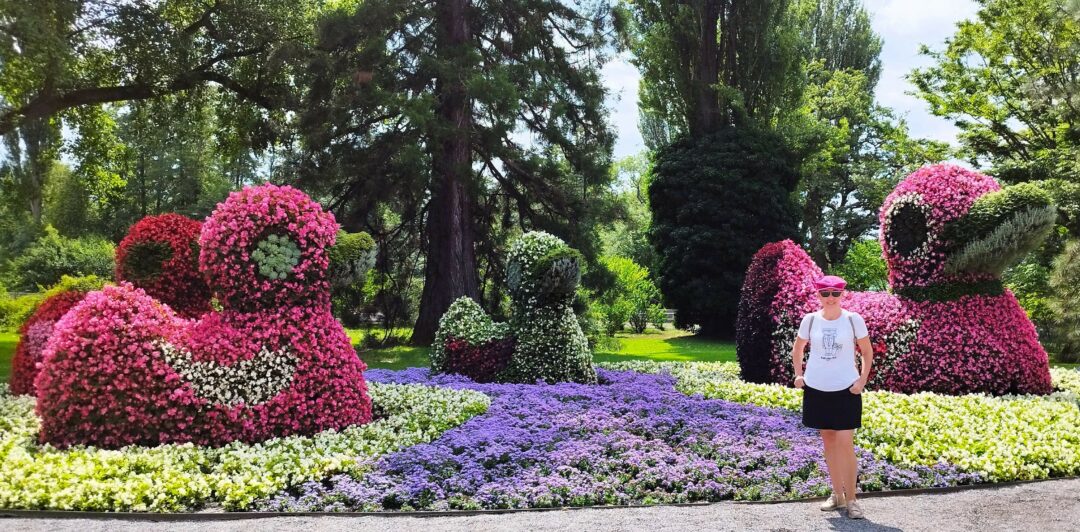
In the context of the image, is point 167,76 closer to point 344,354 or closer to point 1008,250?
point 344,354

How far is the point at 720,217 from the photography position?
23.9 meters

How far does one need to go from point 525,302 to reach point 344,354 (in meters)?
2.89

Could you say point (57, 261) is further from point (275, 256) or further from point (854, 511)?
point (854, 511)

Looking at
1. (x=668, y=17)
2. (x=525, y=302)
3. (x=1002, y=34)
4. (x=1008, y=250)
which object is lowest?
(x=525, y=302)

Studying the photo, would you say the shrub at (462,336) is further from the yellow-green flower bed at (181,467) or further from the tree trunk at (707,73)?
the tree trunk at (707,73)

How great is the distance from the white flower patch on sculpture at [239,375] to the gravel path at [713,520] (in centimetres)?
172

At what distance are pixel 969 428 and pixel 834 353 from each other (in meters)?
2.75

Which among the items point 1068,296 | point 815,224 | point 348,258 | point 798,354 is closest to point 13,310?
point 348,258

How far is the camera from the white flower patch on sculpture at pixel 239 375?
6180 millimetres

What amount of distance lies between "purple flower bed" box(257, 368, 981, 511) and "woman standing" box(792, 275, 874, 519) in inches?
14.1

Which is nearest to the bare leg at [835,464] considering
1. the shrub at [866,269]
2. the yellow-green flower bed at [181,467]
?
the yellow-green flower bed at [181,467]

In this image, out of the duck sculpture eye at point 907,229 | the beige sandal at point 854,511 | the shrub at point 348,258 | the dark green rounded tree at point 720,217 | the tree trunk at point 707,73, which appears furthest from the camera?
the tree trunk at point 707,73

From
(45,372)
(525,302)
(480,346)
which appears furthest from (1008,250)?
(45,372)

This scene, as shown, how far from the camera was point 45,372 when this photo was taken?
6.08m
